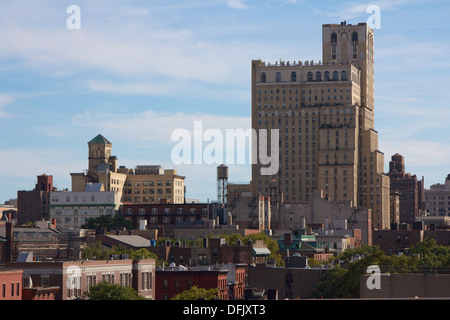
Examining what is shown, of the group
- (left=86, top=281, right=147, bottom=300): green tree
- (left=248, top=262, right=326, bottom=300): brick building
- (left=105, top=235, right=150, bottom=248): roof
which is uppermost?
(left=105, top=235, right=150, bottom=248): roof

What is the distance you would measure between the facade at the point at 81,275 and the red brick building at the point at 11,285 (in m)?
3.59

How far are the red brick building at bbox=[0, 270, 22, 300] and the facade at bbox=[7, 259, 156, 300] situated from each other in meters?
3.59

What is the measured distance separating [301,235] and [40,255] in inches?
2370

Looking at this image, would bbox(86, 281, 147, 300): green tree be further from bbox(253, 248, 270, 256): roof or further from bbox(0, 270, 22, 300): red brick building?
bbox(253, 248, 270, 256): roof

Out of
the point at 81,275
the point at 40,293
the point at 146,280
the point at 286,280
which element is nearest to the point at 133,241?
the point at 286,280

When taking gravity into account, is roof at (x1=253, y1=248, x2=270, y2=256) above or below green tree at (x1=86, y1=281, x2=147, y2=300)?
above

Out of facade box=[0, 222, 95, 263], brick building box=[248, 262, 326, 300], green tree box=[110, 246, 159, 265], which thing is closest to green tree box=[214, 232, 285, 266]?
facade box=[0, 222, 95, 263]

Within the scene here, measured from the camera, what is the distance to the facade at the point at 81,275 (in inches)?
Answer: 3639

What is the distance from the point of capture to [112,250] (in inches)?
5989

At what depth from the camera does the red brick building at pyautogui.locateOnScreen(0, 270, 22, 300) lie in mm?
80375

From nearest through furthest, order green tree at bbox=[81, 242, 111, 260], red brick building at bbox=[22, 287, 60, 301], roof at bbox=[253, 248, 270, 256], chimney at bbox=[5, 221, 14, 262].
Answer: red brick building at bbox=[22, 287, 60, 301]
green tree at bbox=[81, 242, 111, 260]
chimney at bbox=[5, 221, 14, 262]
roof at bbox=[253, 248, 270, 256]
